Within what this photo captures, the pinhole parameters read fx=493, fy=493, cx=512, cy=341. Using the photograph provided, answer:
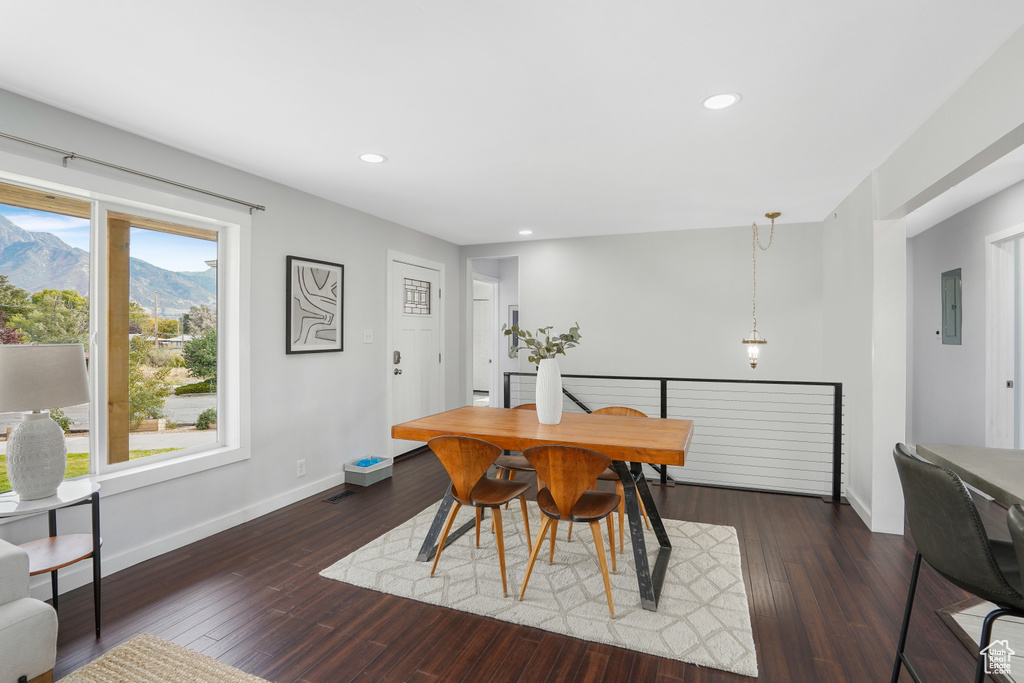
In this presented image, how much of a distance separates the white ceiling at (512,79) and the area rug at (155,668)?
235 cm

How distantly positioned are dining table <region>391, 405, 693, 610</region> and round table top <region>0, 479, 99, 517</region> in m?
1.35

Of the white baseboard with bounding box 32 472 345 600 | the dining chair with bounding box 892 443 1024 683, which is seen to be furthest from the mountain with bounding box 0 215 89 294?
the dining chair with bounding box 892 443 1024 683

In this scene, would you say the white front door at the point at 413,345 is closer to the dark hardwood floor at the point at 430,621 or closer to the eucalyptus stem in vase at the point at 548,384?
the dark hardwood floor at the point at 430,621

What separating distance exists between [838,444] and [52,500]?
4.91 m

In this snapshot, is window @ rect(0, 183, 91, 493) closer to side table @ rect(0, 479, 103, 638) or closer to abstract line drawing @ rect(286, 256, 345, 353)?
side table @ rect(0, 479, 103, 638)

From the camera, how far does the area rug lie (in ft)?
5.98

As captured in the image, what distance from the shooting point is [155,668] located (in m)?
1.88

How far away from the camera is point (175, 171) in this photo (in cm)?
291

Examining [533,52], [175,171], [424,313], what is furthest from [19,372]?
[424,313]

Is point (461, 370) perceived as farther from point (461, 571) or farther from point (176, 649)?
point (176, 649)

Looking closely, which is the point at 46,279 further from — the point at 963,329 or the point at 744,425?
the point at 963,329

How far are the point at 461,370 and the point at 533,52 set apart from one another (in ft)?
15.3

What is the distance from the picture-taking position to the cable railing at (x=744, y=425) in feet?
14.7

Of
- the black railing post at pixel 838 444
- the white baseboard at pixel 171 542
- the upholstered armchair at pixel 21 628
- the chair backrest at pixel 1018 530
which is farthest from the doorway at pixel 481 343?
the chair backrest at pixel 1018 530
